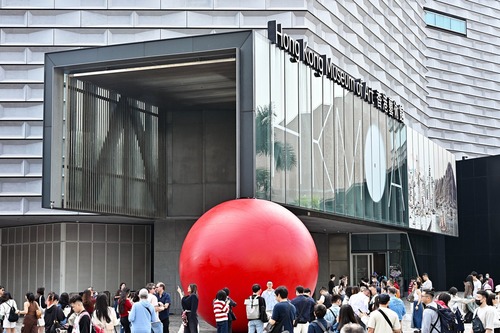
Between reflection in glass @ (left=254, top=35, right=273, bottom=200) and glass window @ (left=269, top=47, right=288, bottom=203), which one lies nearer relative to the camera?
reflection in glass @ (left=254, top=35, right=273, bottom=200)

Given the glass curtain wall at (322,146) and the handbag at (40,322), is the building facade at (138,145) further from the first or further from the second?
the handbag at (40,322)

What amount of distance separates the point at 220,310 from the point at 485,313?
6536 millimetres

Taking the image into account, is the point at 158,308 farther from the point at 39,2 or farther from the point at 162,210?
the point at 39,2

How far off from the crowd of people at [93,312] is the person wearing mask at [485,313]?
610 cm

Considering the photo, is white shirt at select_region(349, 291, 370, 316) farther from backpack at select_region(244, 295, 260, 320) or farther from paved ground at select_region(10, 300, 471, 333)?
paved ground at select_region(10, 300, 471, 333)

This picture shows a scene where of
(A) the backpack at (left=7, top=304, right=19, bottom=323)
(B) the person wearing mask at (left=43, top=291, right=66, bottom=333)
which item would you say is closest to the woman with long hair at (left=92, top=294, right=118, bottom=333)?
(B) the person wearing mask at (left=43, top=291, right=66, bottom=333)

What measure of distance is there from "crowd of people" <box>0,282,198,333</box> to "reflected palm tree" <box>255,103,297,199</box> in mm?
5990

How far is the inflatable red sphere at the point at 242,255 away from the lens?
820 inches

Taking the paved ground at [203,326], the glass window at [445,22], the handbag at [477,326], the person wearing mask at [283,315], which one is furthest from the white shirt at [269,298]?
the glass window at [445,22]

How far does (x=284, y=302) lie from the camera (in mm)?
15016

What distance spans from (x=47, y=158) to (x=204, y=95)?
270 inches

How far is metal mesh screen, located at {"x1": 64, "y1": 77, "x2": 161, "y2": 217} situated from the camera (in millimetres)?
29172

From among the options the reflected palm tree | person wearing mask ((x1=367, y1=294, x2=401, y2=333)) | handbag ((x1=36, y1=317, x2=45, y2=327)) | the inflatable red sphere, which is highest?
the reflected palm tree

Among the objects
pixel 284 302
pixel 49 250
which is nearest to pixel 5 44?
pixel 49 250
